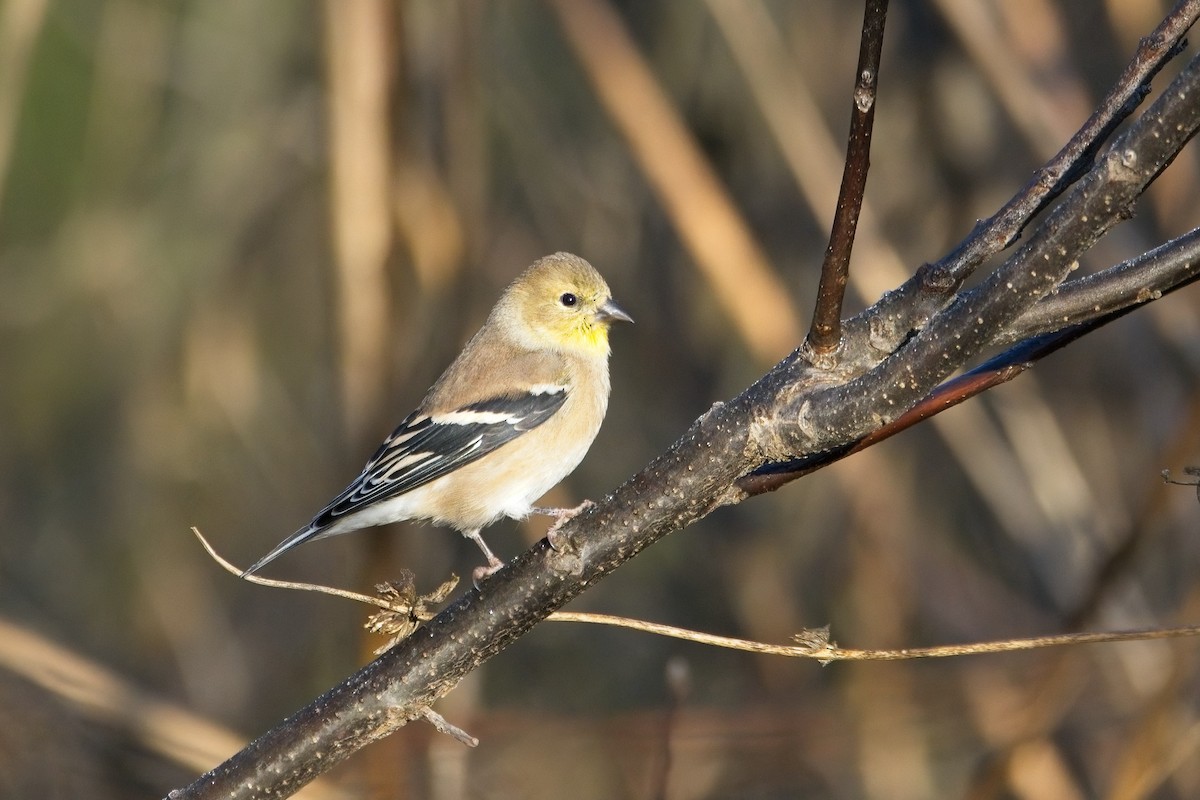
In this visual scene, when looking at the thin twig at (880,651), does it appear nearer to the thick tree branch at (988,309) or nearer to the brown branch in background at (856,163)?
the thick tree branch at (988,309)

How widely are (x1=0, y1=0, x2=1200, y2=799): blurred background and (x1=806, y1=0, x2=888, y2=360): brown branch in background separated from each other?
1.96 meters

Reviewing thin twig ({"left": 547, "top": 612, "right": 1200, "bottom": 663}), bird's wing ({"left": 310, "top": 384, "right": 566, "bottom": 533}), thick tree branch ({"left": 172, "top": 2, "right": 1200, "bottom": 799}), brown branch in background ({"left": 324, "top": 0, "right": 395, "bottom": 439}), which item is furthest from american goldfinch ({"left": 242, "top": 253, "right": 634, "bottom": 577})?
thin twig ({"left": 547, "top": 612, "right": 1200, "bottom": 663})

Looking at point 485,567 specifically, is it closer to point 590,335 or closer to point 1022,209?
point 590,335

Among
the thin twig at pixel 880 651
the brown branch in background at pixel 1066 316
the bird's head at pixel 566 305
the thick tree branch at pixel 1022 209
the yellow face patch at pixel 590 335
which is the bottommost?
the thin twig at pixel 880 651

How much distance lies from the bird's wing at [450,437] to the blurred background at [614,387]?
0.17 m

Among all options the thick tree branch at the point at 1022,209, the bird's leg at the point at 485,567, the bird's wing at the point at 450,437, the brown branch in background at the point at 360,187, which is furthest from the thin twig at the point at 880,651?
the brown branch in background at the point at 360,187

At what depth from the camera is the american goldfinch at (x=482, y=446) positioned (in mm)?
3783

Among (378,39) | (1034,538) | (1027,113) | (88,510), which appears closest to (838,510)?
(1034,538)

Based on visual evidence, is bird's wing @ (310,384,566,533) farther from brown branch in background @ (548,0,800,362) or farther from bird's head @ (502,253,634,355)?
brown branch in background @ (548,0,800,362)

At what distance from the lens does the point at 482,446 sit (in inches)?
156

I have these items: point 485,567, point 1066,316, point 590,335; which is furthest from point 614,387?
point 1066,316

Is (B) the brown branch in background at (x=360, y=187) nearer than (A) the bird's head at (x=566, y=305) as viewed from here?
Yes

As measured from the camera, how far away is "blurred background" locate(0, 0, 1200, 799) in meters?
3.99

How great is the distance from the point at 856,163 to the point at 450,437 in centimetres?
266
